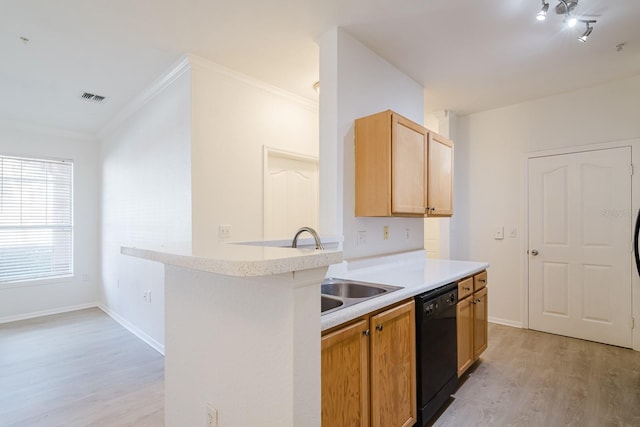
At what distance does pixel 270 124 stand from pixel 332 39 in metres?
1.18

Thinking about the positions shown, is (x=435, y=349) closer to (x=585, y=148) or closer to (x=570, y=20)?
(x=570, y=20)

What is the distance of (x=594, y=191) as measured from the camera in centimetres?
340

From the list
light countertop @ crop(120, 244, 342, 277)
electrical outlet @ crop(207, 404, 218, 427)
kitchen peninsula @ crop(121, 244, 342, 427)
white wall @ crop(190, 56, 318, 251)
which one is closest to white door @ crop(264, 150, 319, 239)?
white wall @ crop(190, 56, 318, 251)

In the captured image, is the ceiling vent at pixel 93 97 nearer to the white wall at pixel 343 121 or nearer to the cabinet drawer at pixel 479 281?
the white wall at pixel 343 121

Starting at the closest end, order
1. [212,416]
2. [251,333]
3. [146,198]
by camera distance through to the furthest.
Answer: [251,333]
[212,416]
[146,198]

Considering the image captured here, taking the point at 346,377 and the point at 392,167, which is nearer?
the point at 346,377

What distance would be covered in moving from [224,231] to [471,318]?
221 centimetres

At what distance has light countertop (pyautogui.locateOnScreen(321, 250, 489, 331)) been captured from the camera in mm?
1446

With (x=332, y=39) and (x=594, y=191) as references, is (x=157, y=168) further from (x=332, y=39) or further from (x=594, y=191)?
(x=594, y=191)

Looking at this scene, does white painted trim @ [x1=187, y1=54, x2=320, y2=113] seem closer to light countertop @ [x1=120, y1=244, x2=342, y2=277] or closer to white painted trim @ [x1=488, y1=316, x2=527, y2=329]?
light countertop @ [x1=120, y1=244, x2=342, y2=277]

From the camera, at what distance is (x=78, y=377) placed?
276cm

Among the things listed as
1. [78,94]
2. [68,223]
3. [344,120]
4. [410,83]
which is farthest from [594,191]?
[68,223]

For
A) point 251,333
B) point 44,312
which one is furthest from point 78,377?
point 44,312

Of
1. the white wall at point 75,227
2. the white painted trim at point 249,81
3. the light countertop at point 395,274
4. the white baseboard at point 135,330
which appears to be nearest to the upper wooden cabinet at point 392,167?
the light countertop at point 395,274
